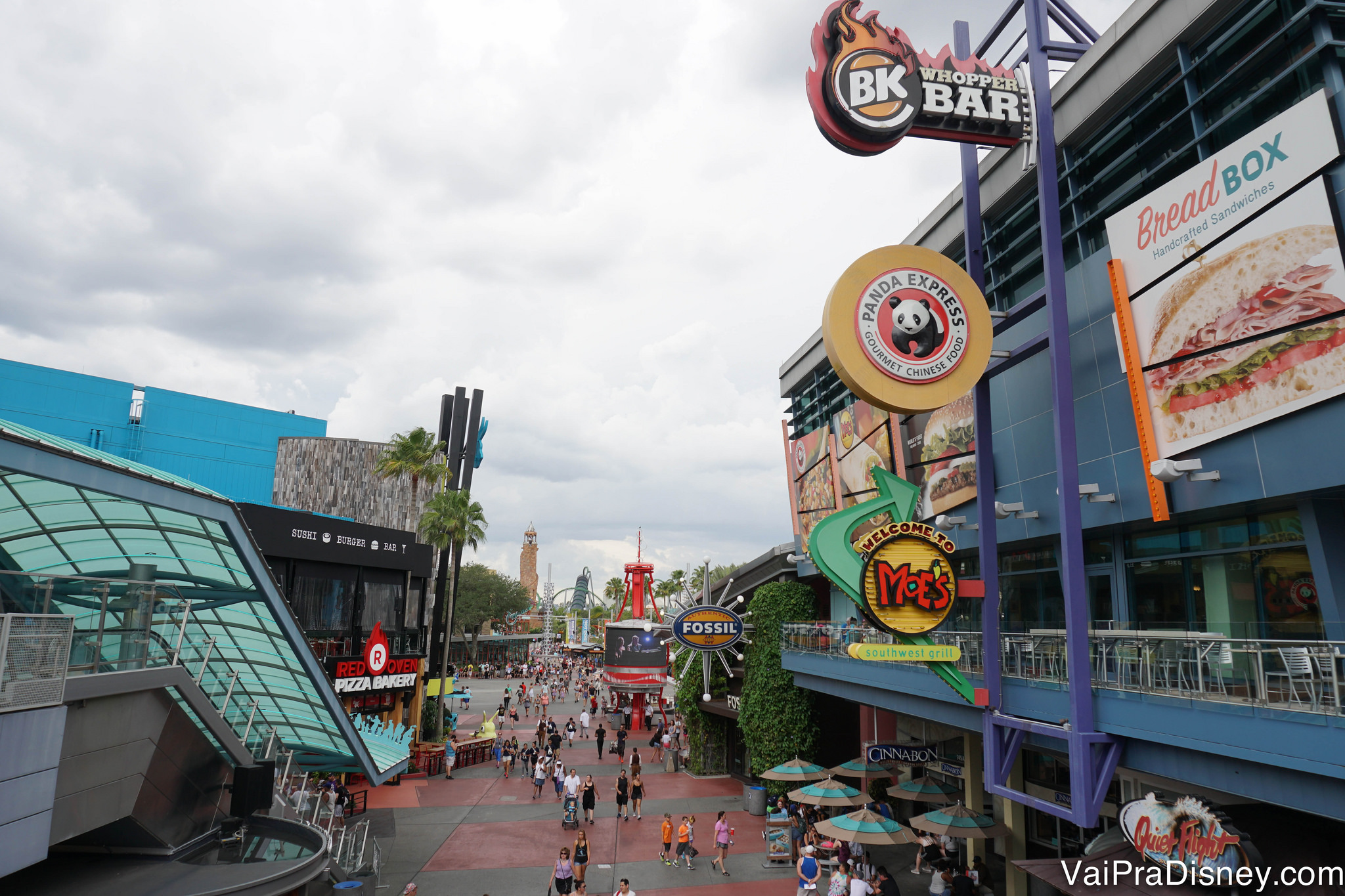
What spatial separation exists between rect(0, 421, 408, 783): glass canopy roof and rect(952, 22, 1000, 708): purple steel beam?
41.4 ft

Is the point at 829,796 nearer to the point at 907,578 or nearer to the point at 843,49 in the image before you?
the point at 907,578

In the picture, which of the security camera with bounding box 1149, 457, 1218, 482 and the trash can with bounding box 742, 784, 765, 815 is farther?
the trash can with bounding box 742, 784, 765, 815

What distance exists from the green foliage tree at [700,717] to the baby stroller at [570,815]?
953 cm

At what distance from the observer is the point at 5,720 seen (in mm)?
7594

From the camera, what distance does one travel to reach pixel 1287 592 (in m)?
11.9

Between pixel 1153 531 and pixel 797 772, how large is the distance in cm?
1223

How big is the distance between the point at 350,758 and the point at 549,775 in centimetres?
1337

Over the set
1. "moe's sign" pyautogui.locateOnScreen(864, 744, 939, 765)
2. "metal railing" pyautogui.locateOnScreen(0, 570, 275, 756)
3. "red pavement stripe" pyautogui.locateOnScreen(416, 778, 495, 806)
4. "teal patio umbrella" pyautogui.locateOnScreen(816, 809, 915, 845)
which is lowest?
"red pavement stripe" pyautogui.locateOnScreen(416, 778, 495, 806)

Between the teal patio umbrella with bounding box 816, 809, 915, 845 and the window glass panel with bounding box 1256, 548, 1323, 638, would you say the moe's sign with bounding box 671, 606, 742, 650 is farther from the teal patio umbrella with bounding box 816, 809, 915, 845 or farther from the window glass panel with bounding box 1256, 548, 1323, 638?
the window glass panel with bounding box 1256, 548, 1323, 638

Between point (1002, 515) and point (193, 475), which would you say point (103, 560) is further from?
point (193, 475)

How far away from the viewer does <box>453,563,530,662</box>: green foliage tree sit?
89.9 meters

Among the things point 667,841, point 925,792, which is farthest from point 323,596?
point 925,792

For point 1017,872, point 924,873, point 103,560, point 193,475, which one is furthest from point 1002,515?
point 193,475

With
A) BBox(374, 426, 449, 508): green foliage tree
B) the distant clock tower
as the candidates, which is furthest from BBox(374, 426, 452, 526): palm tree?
the distant clock tower
